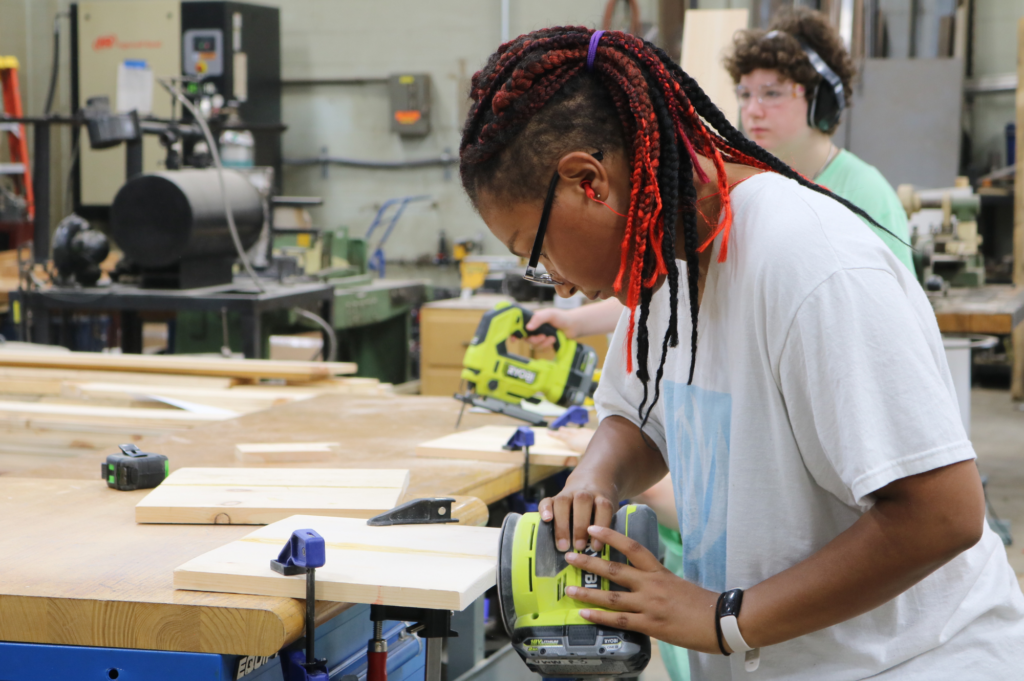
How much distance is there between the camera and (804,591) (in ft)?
2.76

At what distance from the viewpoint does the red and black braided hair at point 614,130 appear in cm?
89

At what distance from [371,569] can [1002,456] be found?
4.65 meters

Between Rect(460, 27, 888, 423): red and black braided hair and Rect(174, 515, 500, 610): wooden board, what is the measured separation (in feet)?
1.07

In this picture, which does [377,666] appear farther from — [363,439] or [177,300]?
[177,300]

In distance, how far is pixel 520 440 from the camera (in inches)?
63.2

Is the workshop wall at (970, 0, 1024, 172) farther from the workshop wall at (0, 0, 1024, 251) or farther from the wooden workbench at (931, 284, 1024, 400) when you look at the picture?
the wooden workbench at (931, 284, 1024, 400)

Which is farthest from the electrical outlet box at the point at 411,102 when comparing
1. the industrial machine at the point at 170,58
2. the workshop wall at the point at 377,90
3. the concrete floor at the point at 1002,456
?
the concrete floor at the point at 1002,456

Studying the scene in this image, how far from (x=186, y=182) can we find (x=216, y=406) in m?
1.35

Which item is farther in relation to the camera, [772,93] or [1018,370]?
[1018,370]

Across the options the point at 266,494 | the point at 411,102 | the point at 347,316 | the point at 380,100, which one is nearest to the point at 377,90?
the point at 380,100

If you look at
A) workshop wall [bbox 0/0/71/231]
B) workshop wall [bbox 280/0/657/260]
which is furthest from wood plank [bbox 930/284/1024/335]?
workshop wall [bbox 0/0/71/231]

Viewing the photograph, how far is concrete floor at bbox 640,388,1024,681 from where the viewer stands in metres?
3.49

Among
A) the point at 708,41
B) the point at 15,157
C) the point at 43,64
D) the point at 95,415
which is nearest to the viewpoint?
the point at 95,415

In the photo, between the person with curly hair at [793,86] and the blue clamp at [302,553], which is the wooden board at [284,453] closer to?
the blue clamp at [302,553]
